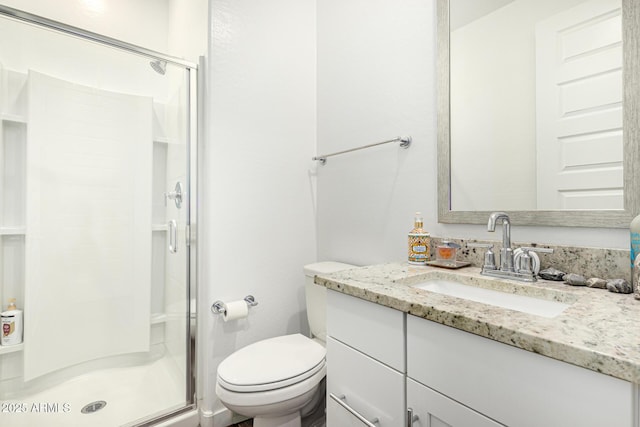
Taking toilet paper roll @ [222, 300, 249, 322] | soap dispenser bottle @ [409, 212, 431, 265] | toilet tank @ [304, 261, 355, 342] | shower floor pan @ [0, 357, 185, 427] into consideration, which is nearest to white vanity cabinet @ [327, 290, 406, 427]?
soap dispenser bottle @ [409, 212, 431, 265]

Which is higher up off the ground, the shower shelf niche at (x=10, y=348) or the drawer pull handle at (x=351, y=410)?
the drawer pull handle at (x=351, y=410)

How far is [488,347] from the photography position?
604mm

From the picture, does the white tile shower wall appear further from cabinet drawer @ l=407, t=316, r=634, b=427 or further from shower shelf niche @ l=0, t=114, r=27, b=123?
shower shelf niche @ l=0, t=114, r=27, b=123

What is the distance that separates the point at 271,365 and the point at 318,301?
407 millimetres

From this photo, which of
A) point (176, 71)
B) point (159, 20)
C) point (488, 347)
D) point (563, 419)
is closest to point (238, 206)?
point (176, 71)

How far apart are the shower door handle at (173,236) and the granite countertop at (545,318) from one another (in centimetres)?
111

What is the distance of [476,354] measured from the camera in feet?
2.05

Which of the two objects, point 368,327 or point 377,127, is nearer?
point 368,327

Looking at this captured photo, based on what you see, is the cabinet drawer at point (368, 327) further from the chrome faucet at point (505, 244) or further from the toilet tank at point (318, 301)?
the toilet tank at point (318, 301)

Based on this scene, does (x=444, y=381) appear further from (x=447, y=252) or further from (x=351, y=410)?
(x=447, y=252)

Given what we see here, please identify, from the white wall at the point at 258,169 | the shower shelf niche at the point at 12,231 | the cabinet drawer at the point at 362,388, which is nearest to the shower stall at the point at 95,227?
the shower shelf niche at the point at 12,231

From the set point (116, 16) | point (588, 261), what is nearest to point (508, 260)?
point (588, 261)

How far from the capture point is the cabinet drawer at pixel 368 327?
2.55ft

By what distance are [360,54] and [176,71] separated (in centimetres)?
99
